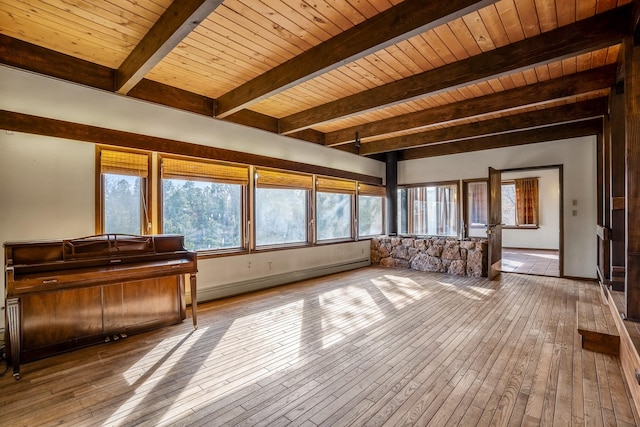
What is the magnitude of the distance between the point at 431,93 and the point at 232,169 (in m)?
3.05

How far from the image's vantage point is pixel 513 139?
251 inches

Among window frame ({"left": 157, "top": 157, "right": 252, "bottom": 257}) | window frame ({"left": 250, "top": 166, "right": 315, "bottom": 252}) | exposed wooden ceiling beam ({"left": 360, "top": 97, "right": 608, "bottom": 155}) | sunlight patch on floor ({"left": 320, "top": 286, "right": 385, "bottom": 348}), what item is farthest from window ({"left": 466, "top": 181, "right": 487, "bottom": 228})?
window frame ({"left": 157, "top": 157, "right": 252, "bottom": 257})

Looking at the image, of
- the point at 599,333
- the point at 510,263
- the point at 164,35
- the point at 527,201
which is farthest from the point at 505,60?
the point at 527,201

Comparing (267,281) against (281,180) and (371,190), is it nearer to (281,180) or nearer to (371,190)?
(281,180)

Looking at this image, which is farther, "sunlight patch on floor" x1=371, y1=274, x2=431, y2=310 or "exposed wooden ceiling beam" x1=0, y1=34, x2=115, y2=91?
"sunlight patch on floor" x1=371, y1=274, x2=431, y2=310

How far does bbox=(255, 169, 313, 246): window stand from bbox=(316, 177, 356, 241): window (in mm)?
377

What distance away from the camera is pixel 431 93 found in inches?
143

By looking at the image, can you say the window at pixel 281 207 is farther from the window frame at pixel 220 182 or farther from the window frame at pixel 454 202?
the window frame at pixel 454 202

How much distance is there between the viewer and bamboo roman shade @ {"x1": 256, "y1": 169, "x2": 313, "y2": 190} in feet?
17.0

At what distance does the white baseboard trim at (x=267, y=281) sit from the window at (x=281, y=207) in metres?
0.62

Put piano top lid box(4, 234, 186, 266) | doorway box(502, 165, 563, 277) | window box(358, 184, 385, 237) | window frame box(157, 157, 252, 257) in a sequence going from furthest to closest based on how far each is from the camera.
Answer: doorway box(502, 165, 563, 277) → window box(358, 184, 385, 237) → window frame box(157, 157, 252, 257) → piano top lid box(4, 234, 186, 266)

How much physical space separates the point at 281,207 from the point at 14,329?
3814 millimetres

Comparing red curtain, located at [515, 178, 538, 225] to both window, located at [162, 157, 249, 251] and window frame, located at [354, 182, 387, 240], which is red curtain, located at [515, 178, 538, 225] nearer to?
window frame, located at [354, 182, 387, 240]

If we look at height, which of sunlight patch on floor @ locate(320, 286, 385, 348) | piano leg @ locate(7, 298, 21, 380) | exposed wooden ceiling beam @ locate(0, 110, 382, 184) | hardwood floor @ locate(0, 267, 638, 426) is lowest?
hardwood floor @ locate(0, 267, 638, 426)
